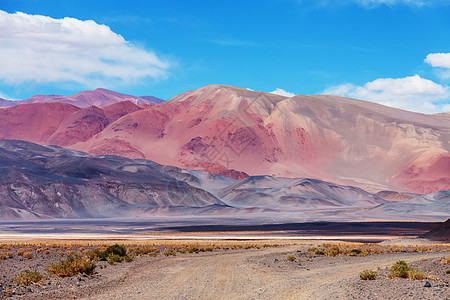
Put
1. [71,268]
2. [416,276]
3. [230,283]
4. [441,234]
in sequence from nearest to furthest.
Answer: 1. [416,276]
2. [230,283]
3. [71,268]
4. [441,234]

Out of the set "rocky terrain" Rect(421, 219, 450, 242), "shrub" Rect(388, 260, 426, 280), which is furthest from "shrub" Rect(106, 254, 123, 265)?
"rocky terrain" Rect(421, 219, 450, 242)

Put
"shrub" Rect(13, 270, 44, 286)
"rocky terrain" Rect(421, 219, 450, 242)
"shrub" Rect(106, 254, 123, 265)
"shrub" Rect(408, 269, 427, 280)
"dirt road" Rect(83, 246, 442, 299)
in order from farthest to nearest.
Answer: "rocky terrain" Rect(421, 219, 450, 242)
"shrub" Rect(106, 254, 123, 265)
"shrub" Rect(13, 270, 44, 286)
"shrub" Rect(408, 269, 427, 280)
"dirt road" Rect(83, 246, 442, 299)

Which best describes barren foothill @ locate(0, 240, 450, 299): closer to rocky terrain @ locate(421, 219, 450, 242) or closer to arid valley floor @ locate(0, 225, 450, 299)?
arid valley floor @ locate(0, 225, 450, 299)

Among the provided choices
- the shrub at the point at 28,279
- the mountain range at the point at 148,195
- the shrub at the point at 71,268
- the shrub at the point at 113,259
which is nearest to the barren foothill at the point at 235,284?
the shrub at the point at 28,279

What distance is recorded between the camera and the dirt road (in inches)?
619

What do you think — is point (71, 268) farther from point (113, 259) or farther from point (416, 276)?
point (416, 276)

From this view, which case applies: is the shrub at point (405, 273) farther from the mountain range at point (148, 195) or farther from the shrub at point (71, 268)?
the mountain range at point (148, 195)

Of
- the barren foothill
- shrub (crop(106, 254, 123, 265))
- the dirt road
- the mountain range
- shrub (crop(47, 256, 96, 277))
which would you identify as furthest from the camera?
the mountain range

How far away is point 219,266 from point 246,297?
32.5 feet

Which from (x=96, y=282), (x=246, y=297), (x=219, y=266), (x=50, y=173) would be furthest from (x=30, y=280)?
(x=50, y=173)

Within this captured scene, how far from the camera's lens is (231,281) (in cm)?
1880

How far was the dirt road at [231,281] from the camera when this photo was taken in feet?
51.6

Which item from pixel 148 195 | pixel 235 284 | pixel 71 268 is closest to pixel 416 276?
pixel 235 284

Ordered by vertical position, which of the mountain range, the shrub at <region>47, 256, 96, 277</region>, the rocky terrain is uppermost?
the mountain range
